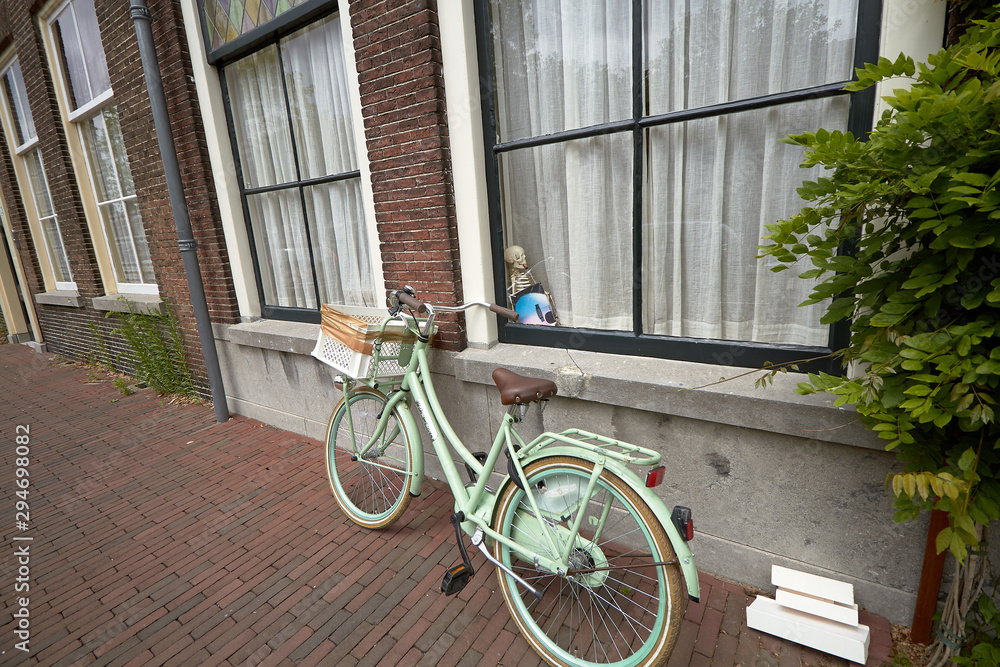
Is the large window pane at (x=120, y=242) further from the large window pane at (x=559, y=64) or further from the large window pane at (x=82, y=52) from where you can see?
the large window pane at (x=559, y=64)

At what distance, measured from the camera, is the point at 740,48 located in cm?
217

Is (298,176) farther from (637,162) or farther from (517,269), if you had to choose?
(637,162)

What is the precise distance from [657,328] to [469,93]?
5.52 feet

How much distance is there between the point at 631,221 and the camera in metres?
2.62

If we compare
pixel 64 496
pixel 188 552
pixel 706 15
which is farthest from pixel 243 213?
pixel 706 15

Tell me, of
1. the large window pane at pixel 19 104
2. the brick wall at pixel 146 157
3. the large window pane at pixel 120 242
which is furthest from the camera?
the large window pane at pixel 19 104

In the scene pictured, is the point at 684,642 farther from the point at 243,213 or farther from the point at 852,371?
the point at 243,213

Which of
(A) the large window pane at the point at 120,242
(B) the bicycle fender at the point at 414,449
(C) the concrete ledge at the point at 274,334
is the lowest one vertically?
(B) the bicycle fender at the point at 414,449

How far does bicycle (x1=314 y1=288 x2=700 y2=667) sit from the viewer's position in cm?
169

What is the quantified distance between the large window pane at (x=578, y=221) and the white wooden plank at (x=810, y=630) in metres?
1.45

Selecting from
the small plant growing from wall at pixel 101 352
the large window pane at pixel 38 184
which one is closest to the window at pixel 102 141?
the small plant growing from wall at pixel 101 352

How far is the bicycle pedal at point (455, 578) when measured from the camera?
6.88ft

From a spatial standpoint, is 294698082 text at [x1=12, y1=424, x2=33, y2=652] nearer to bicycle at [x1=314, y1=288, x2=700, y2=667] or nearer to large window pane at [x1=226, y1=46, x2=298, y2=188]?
bicycle at [x1=314, y1=288, x2=700, y2=667]

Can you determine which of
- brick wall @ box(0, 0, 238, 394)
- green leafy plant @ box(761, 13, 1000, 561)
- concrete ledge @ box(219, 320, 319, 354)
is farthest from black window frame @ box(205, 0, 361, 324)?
green leafy plant @ box(761, 13, 1000, 561)
